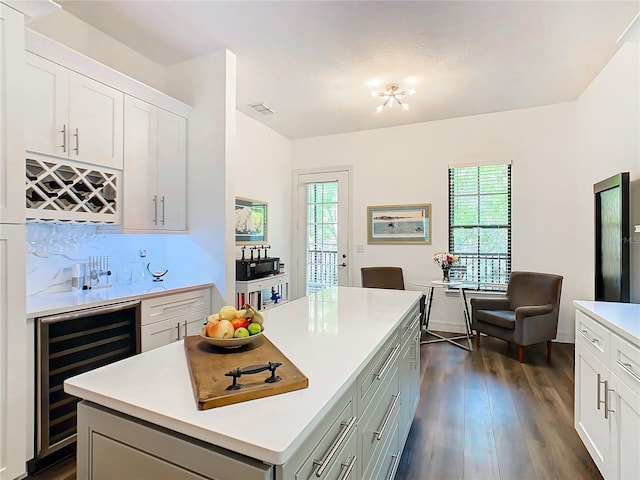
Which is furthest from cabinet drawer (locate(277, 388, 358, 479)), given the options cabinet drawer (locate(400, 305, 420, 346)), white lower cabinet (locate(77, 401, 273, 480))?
cabinet drawer (locate(400, 305, 420, 346))

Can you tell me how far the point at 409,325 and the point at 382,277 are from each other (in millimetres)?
2595

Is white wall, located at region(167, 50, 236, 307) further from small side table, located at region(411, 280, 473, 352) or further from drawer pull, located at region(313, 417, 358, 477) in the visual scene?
small side table, located at region(411, 280, 473, 352)

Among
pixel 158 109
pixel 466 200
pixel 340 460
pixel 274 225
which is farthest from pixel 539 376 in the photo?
pixel 158 109

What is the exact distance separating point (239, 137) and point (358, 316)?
10.7ft

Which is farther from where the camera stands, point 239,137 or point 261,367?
point 239,137

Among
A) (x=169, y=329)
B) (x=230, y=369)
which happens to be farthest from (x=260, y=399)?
(x=169, y=329)

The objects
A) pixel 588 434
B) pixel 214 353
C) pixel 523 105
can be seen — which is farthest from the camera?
pixel 523 105

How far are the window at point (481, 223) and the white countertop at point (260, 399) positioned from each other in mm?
3286

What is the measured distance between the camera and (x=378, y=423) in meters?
1.47

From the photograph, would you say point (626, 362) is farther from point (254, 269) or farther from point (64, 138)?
point (64, 138)

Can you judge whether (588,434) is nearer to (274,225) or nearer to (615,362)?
(615,362)

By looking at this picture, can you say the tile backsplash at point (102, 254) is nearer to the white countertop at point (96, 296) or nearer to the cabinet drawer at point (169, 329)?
the white countertop at point (96, 296)

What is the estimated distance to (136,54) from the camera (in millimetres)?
2984

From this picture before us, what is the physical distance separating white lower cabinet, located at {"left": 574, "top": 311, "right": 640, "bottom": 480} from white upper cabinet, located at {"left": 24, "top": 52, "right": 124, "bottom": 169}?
3188 mm
